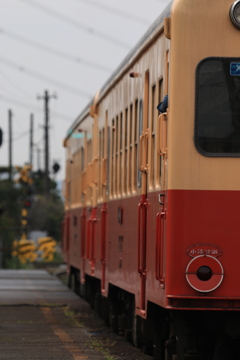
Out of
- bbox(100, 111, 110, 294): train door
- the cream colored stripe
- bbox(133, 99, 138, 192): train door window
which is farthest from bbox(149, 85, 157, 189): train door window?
bbox(100, 111, 110, 294): train door

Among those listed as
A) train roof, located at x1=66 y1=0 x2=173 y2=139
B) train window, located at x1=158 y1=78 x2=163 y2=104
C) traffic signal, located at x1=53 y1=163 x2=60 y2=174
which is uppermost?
traffic signal, located at x1=53 y1=163 x2=60 y2=174

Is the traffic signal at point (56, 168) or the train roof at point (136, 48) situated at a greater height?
the traffic signal at point (56, 168)

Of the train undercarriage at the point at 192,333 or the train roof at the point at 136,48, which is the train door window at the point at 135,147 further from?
the train undercarriage at the point at 192,333

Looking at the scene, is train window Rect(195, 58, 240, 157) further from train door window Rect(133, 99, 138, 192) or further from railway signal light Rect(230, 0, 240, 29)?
train door window Rect(133, 99, 138, 192)

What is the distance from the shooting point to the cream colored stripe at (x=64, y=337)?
11.5m

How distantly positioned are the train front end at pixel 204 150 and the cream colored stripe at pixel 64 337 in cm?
294

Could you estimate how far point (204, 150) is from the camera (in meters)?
8.80

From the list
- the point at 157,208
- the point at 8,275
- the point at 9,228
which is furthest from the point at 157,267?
the point at 9,228

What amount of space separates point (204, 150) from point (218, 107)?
377mm

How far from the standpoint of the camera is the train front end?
8609 mm

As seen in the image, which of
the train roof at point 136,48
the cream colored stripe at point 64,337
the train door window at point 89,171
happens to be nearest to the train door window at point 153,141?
the train roof at point 136,48

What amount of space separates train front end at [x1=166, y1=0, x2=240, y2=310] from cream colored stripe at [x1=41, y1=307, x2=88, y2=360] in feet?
9.63

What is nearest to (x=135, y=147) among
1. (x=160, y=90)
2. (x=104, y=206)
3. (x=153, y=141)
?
(x=153, y=141)

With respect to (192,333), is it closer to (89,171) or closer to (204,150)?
(204,150)
